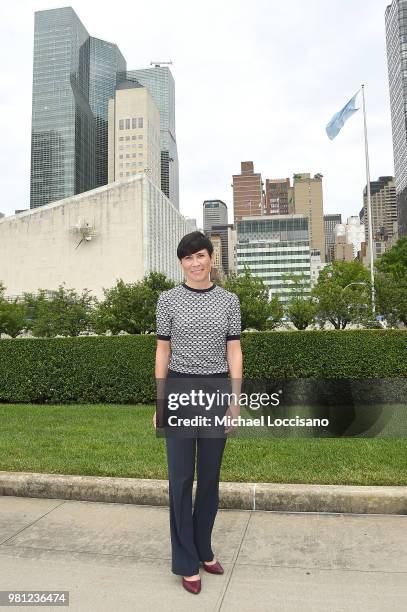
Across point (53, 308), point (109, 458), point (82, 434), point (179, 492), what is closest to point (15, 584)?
point (179, 492)

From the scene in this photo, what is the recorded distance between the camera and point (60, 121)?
588ft

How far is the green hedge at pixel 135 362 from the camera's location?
1093cm

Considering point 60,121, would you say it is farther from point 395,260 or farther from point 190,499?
point 190,499

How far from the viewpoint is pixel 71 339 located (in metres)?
11.7

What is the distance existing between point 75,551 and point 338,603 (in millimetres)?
1809

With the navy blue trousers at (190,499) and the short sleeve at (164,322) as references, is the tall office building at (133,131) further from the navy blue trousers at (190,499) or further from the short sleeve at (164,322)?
the navy blue trousers at (190,499)

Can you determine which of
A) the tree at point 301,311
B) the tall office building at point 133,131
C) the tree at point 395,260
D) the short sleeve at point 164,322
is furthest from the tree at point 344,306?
the tall office building at point 133,131

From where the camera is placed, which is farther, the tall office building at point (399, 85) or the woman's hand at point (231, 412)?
the tall office building at point (399, 85)

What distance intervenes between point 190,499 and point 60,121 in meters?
194

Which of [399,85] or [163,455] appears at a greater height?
[399,85]

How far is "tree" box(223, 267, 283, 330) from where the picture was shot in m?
28.8

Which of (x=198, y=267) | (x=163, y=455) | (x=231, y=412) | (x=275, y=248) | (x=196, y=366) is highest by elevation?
(x=275, y=248)

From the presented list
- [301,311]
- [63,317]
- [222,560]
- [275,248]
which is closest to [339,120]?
[301,311]

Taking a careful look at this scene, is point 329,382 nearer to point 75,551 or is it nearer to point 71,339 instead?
point 71,339
